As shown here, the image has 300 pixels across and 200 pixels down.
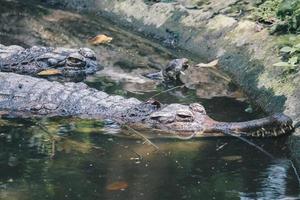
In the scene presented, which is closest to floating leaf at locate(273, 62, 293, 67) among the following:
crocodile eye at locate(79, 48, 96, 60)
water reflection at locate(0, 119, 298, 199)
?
water reflection at locate(0, 119, 298, 199)

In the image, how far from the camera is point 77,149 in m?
6.20

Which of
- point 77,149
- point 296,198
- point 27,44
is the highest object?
point 27,44

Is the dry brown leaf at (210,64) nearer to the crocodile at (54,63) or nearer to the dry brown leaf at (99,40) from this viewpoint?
the crocodile at (54,63)

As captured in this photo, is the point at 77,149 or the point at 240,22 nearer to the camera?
the point at 77,149

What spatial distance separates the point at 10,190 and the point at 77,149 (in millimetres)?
1173

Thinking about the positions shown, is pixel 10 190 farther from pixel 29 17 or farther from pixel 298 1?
pixel 29 17

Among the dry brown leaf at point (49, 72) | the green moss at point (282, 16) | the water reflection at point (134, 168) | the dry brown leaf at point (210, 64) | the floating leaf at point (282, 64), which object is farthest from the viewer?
the dry brown leaf at point (210, 64)

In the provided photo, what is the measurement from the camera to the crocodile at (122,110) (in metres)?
6.54

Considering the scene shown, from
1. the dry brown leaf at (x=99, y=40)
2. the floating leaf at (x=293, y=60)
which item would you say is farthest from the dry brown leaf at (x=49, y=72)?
the floating leaf at (x=293, y=60)

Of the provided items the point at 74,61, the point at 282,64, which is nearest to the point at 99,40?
the point at 74,61

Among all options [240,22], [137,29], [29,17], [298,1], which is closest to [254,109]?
[298,1]

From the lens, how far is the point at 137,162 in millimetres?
5902

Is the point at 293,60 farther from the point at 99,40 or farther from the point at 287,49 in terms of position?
the point at 99,40

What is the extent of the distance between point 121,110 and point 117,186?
2.09 metres
